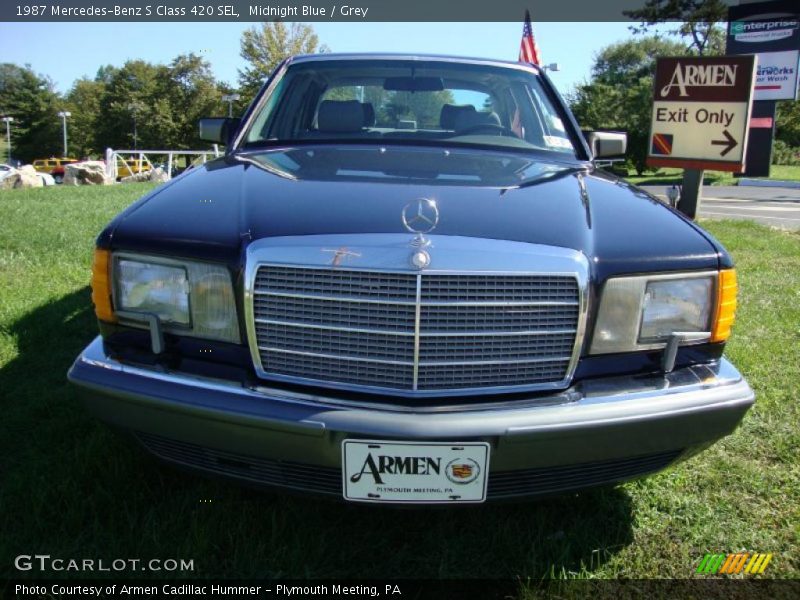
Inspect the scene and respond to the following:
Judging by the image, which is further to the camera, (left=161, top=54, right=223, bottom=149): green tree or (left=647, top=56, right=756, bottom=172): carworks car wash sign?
(left=161, top=54, right=223, bottom=149): green tree

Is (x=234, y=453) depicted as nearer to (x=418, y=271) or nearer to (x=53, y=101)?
(x=418, y=271)

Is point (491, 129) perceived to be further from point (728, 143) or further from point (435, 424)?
point (728, 143)

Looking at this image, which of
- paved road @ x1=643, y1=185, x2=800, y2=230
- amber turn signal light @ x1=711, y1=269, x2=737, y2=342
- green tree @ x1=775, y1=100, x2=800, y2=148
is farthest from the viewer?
green tree @ x1=775, y1=100, x2=800, y2=148

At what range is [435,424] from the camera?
1705 millimetres

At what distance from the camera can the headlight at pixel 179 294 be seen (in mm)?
1874

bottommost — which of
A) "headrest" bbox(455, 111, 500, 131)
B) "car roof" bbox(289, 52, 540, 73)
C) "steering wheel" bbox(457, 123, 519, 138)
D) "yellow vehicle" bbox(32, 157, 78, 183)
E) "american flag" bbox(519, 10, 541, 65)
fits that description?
"yellow vehicle" bbox(32, 157, 78, 183)

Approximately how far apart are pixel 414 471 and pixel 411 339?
0.36 metres

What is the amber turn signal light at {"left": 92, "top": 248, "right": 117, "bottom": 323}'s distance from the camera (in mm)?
1978

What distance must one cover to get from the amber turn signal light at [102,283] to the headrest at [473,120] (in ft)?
5.86

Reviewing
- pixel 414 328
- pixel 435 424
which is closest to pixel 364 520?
A: pixel 435 424

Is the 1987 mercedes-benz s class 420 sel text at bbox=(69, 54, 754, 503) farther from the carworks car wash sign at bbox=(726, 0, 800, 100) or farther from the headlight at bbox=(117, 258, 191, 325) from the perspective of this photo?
the carworks car wash sign at bbox=(726, 0, 800, 100)

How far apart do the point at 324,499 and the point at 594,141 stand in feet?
7.79

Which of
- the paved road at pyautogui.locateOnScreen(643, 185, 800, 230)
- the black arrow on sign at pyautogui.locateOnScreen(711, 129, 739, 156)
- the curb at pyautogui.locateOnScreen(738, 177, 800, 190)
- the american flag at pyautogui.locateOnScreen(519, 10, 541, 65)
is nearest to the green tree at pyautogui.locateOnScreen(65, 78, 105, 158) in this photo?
the curb at pyautogui.locateOnScreen(738, 177, 800, 190)

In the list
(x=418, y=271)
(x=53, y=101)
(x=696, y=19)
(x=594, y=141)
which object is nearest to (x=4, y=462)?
(x=418, y=271)
